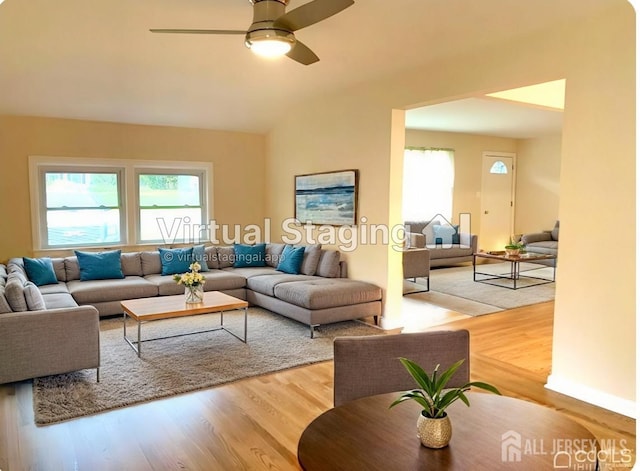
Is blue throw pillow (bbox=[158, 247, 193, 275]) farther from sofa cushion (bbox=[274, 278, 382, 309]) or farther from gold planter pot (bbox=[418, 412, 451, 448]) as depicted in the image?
gold planter pot (bbox=[418, 412, 451, 448])

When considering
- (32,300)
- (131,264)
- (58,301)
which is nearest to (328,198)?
(131,264)

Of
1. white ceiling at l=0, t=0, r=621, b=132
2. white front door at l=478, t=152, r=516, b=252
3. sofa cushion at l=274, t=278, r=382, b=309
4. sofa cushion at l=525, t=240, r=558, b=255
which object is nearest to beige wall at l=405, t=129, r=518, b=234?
white front door at l=478, t=152, r=516, b=252

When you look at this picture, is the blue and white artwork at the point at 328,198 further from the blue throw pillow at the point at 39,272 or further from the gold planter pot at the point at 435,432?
the gold planter pot at the point at 435,432

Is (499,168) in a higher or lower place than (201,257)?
higher

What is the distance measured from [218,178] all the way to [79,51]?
2951 mm

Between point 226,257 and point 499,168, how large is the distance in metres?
6.59

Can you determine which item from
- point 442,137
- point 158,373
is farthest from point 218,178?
point 442,137

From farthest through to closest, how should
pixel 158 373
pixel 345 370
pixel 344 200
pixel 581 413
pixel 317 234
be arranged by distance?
pixel 317 234 → pixel 344 200 → pixel 158 373 → pixel 581 413 → pixel 345 370

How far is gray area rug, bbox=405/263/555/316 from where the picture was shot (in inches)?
235

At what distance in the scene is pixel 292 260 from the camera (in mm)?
6047

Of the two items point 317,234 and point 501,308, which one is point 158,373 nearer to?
point 317,234

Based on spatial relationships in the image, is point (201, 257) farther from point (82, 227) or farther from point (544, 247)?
point (544, 247)

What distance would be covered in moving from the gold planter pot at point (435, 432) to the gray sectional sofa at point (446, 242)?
764cm

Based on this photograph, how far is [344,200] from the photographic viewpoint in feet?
18.7
